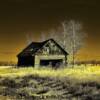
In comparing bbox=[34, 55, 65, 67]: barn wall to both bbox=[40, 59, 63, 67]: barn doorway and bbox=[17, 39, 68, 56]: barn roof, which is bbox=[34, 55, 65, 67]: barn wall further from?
bbox=[17, 39, 68, 56]: barn roof

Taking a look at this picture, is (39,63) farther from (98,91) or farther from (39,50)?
(98,91)

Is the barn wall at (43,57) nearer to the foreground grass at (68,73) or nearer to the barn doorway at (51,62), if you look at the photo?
the barn doorway at (51,62)

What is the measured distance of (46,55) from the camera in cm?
7500

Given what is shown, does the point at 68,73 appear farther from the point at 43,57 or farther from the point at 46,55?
the point at 46,55

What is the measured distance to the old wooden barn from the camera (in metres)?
74.4

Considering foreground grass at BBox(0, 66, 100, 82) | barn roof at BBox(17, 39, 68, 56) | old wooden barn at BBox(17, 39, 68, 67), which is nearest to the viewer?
foreground grass at BBox(0, 66, 100, 82)

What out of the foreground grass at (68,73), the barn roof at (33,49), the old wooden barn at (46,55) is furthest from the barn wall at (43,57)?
the foreground grass at (68,73)

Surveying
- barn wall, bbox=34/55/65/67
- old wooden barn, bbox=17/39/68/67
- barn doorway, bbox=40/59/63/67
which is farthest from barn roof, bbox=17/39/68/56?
barn doorway, bbox=40/59/63/67

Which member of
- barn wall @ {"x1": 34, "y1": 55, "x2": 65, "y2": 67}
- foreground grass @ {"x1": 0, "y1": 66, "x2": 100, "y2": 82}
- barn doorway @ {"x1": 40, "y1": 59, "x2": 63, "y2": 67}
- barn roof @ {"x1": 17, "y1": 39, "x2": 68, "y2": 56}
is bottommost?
foreground grass @ {"x1": 0, "y1": 66, "x2": 100, "y2": 82}

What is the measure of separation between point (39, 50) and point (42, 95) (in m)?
48.4

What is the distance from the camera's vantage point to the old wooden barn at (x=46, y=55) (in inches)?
2928

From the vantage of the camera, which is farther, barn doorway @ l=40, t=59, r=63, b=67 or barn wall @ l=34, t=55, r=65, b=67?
barn doorway @ l=40, t=59, r=63, b=67

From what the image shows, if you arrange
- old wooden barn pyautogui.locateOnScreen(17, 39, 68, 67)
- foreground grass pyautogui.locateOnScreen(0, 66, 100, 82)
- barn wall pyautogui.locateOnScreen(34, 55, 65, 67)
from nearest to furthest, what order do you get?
foreground grass pyautogui.locateOnScreen(0, 66, 100, 82) < barn wall pyautogui.locateOnScreen(34, 55, 65, 67) < old wooden barn pyautogui.locateOnScreen(17, 39, 68, 67)

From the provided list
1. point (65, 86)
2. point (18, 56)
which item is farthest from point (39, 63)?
point (65, 86)
